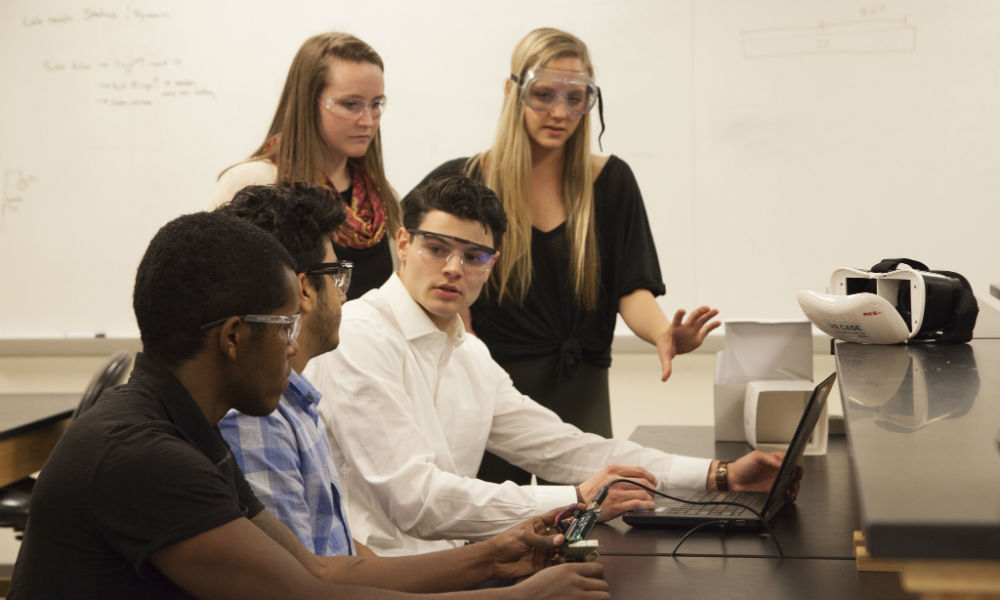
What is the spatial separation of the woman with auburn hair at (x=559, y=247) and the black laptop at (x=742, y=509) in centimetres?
78

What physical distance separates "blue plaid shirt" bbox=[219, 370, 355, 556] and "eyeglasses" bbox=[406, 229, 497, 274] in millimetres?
550

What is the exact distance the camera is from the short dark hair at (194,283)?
3.90 feet

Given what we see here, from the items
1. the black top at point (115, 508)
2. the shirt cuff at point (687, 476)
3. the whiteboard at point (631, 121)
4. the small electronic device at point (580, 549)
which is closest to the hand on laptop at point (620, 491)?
the shirt cuff at point (687, 476)

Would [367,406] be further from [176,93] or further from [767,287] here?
[176,93]

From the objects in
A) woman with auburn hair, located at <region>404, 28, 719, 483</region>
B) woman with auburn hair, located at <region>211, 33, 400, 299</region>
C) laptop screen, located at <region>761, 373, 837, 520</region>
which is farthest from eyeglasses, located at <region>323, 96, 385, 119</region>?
laptop screen, located at <region>761, 373, 837, 520</region>

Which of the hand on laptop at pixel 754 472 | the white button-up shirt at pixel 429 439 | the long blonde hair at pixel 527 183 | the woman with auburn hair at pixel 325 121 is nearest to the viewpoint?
the white button-up shirt at pixel 429 439

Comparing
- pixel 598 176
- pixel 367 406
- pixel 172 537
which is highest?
pixel 598 176

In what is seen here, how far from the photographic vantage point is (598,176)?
2.86m

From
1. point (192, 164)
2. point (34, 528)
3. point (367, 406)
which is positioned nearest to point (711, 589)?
Answer: point (367, 406)

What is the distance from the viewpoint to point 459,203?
2213 mm

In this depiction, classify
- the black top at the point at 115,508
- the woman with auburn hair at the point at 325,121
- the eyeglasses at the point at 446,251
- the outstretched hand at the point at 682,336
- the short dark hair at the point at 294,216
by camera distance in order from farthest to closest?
the woman with auburn hair at the point at 325,121, the outstretched hand at the point at 682,336, the eyeglasses at the point at 446,251, the short dark hair at the point at 294,216, the black top at the point at 115,508

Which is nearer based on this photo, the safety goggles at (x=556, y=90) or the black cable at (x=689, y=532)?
the black cable at (x=689, y=532)

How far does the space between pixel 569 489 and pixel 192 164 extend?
258 cm

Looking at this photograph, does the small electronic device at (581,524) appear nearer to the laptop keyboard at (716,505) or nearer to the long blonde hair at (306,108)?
the laptop keyboard at (716,505)
